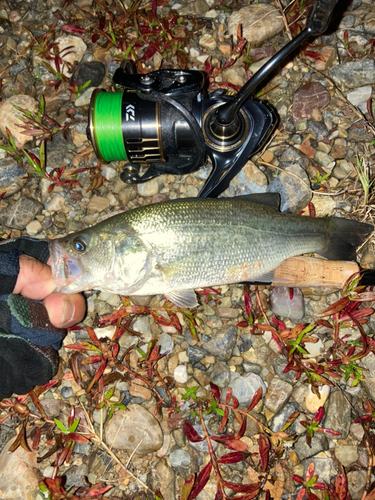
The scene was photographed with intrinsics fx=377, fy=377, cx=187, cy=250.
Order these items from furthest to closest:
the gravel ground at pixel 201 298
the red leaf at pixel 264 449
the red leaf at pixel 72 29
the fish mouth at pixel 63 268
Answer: the red leaf at pixel 72 29, the gravel ground at pixel 201 298, the red leaf at pixel 264 449, the fish mouth at pixel 63 268

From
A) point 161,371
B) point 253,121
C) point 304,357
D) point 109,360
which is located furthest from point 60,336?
point 253,121

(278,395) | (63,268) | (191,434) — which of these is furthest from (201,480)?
(63,268)

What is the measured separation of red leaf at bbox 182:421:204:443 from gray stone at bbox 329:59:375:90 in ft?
14.5

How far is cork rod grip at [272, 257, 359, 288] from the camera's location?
389cm

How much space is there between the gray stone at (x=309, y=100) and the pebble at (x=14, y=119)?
337 cm

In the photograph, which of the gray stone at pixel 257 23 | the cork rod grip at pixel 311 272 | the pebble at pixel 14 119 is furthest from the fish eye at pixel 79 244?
the gray stone at pixel 257 23

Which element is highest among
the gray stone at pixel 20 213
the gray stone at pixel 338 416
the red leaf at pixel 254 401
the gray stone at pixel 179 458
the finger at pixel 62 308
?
the gray stone at pixel 20 213

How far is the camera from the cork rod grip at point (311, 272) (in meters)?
3.89

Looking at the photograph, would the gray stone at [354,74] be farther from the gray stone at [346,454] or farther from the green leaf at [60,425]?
the green leaf at [60,425]

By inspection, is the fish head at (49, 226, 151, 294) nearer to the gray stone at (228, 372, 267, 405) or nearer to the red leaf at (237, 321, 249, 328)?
the red leaf at (237, 321, 249, 328)

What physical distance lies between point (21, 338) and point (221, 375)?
2.11m

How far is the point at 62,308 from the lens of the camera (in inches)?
149

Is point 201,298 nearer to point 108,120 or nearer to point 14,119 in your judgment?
point 108,120

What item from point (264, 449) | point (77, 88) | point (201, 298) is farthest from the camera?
point (77, 88)
